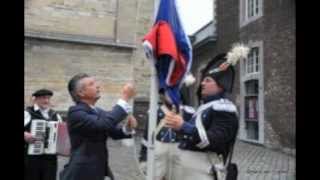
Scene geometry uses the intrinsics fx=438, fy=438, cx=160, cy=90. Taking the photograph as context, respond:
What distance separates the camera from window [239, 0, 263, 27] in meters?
3.88

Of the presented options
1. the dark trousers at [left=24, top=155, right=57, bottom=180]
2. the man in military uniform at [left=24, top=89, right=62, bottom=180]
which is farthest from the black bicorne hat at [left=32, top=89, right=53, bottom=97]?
the dark trousers at [left=24, top=155, right=57, bottom=180]

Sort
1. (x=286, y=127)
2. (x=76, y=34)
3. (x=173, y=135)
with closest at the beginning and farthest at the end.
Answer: (x=173, y=135), (x=76, y=34), (x=286, y=127)

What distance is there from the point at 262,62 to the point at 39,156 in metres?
2.17

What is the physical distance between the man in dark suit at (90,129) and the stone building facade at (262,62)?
998mm

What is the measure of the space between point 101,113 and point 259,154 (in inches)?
72.8

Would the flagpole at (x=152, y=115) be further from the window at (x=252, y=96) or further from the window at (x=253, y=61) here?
the window at (x=253, y=61)

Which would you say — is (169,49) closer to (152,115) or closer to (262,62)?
(152,115)

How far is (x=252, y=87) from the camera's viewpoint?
3.75 m

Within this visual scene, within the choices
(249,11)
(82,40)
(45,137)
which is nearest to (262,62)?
(249,11)

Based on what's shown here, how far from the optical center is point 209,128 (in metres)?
2.58

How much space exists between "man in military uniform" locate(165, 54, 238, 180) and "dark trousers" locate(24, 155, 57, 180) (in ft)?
3.00

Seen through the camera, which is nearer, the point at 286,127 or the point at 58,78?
the point at 58,78
